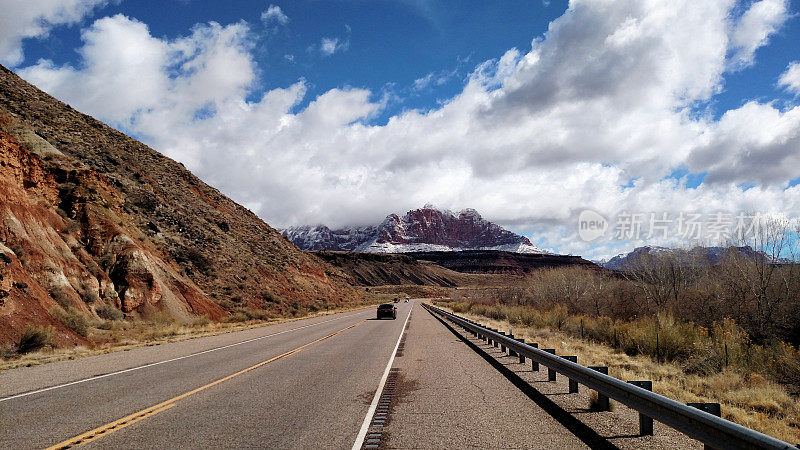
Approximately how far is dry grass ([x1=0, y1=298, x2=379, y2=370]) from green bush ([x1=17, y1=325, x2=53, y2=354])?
245 mm

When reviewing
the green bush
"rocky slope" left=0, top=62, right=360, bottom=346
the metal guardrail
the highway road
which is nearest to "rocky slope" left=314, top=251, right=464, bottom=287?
"rocky slope" left=0, top=62, right=360, bottom=346

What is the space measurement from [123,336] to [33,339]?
506 cm

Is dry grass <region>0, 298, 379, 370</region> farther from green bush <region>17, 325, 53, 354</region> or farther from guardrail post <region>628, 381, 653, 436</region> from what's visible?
guardrail post <region>628, 381, 653, 436</region>

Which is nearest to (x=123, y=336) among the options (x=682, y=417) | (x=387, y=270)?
(x=682, y=417)

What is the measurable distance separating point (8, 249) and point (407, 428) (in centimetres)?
2127

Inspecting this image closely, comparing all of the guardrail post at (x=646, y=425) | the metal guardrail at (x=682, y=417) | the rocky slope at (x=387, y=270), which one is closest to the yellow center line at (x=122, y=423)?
the metal guardrail at (x=682, y=417)

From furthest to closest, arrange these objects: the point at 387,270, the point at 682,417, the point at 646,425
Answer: the point at 387,270
the point at 646,425
the point at 682,417

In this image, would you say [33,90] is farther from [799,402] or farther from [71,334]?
[799,402]

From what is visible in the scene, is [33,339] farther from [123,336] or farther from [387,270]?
[387,270]

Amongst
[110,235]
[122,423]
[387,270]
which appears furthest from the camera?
[387,270]

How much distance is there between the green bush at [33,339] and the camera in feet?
51.0

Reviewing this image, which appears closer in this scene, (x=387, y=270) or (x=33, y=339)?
(x=33, y=339)

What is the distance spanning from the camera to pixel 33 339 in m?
15.9

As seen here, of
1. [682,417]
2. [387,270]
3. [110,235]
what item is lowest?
[682,417]
